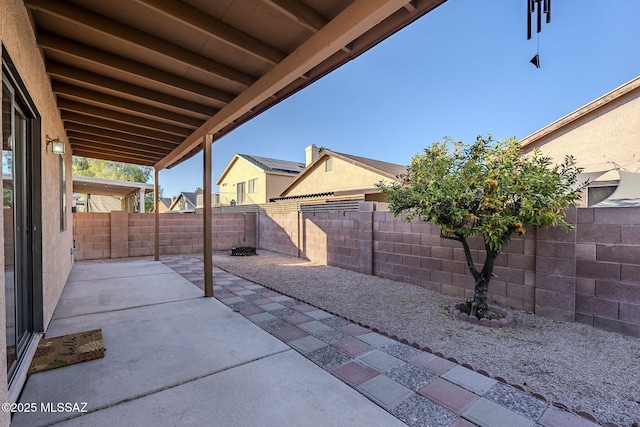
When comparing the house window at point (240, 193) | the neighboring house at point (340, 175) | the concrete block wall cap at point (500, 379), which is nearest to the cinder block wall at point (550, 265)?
the concrete block wall cap at point (500, 379)

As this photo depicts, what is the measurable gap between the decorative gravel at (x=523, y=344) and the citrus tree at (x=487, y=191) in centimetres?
54

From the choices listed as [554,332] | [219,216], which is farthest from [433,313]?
[219,216]

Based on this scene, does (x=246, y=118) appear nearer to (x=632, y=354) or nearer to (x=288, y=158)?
(x=632, y=354)

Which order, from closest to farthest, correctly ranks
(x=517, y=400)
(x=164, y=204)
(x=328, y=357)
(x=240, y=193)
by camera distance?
(x=517, y=400)
(x=328, y=357)
(x=240, y=193)
(x=164, y=204)

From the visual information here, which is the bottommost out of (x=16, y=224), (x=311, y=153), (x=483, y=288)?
(x=483, y=288)

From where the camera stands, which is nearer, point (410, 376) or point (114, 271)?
point (410, 376)

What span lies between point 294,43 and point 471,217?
8.47 feet

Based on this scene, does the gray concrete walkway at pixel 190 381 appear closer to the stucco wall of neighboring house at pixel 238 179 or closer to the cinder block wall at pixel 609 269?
the cinder block wall at pixel 609 269

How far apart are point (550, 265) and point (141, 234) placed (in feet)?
31.5

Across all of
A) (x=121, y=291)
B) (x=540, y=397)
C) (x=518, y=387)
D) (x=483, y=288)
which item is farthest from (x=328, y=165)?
(x=540, y=397)

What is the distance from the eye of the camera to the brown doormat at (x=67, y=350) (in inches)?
92.4

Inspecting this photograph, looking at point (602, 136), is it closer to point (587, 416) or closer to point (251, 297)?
point (587, 416)

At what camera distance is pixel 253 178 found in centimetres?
1930

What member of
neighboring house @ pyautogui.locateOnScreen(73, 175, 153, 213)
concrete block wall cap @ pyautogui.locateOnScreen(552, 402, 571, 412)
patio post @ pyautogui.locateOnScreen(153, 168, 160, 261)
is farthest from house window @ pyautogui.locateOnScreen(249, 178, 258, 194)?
concrete block wall cap @ pyautogui.locateOnScreen(552, 402, 571, 412)
